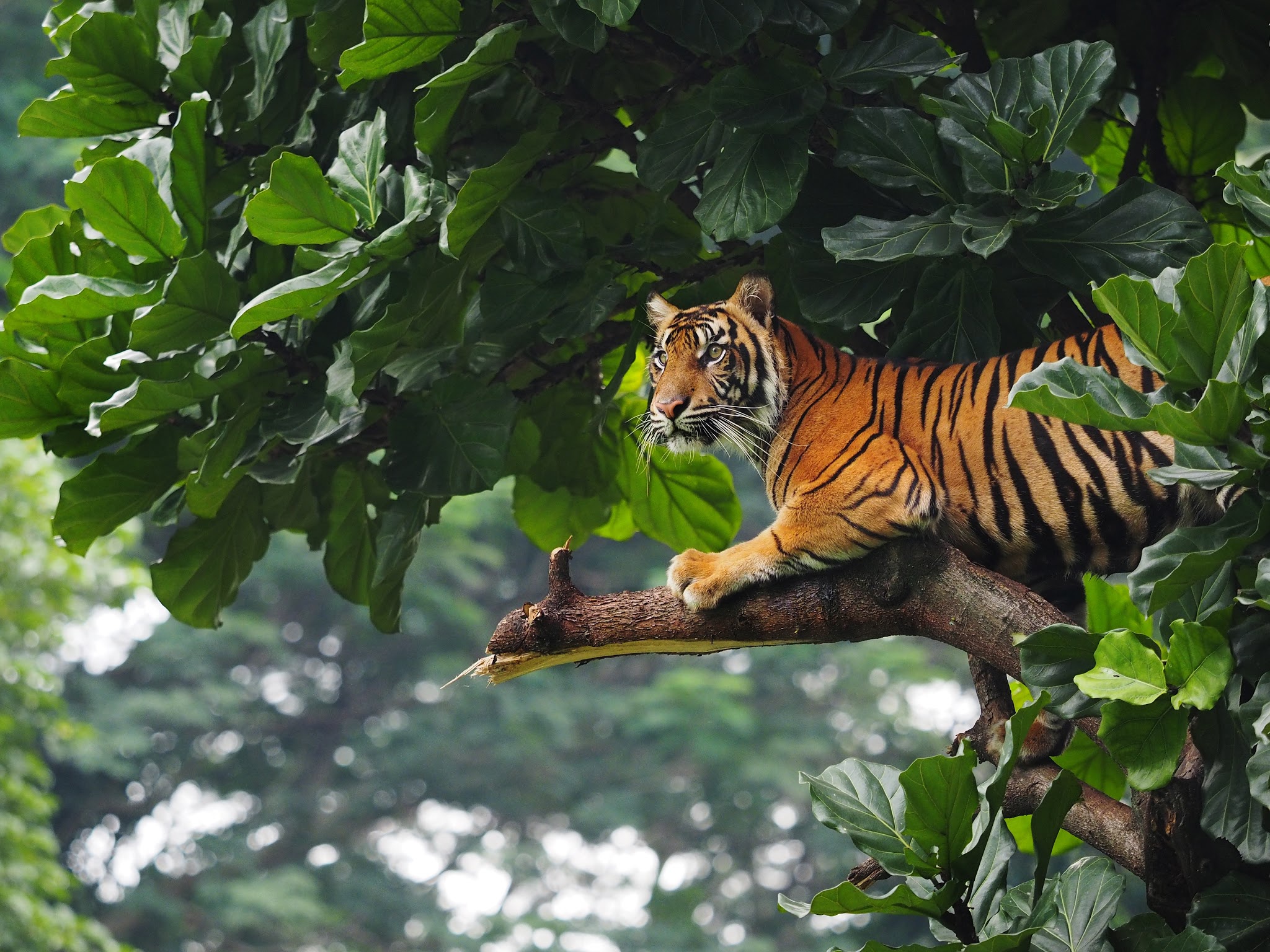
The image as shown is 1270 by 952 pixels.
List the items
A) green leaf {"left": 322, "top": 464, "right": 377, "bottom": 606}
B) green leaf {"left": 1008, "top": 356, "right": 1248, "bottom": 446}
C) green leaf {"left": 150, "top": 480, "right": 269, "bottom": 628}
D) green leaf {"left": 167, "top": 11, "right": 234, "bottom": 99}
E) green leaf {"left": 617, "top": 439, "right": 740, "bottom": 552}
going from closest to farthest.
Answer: green leaf {"left": 1008, "top": 356, "right": 1248, "bottom": 446}, green leaf {"left": 167, "top": 11, "right": 234, "bottom": 99}, green leaf {"left": 150, "top": 480, "right": 269, "bottom": 628}, green leaf {"left": 322, "top": 464, "right": 377, "bottom": 606}, green leaf {"left": 617, "top": 439, "right": 740, "bottom": 552}

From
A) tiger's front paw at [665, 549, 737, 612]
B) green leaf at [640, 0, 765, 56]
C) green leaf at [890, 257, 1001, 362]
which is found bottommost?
tiger's front paw at [665, 549, 737, 612]

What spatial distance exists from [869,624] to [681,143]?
97cm

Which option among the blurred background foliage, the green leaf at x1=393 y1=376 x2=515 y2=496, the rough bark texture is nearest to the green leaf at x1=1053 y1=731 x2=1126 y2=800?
the rough bark texture

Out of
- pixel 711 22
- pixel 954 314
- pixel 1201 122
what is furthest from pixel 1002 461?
pixel 1201 122

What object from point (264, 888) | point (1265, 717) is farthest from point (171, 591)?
point (264, 888)

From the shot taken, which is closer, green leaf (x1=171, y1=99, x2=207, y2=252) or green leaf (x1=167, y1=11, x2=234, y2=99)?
green leaf (x1=171, y1=99, x2=207, y2=252)

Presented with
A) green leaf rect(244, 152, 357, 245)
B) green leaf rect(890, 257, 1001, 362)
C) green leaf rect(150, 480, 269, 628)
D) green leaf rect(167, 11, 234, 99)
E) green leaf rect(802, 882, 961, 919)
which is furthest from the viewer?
green leaf rect(150, 480, 269, 628)

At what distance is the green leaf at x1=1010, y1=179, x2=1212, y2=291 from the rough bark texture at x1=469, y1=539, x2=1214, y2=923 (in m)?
0.57

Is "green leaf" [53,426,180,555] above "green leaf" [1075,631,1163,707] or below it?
below

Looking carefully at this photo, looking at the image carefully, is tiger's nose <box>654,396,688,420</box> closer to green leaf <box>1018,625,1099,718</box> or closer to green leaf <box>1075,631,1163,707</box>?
green leaf <box>1018,625,1099,718</box>

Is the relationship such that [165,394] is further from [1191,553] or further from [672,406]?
[1191,553]

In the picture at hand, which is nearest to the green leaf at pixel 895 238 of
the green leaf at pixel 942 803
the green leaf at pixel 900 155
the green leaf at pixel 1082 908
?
the green leaf at pixel 900 155

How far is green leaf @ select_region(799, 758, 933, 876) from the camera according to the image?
1999 mm

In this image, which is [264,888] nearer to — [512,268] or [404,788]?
[404,788]
